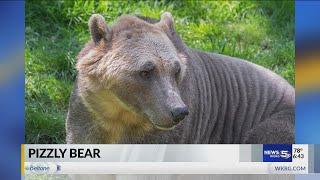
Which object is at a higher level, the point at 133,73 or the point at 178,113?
the point at 133,73

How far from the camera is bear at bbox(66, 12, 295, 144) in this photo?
3203mm

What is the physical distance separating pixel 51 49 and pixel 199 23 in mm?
758

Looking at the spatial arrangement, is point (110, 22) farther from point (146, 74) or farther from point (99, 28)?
point (146, 74)

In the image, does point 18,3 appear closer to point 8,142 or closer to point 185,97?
point 8,142

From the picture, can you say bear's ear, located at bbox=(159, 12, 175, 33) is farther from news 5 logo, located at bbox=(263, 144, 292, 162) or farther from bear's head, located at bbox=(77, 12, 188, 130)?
news 5 logo, located at bbox=(263, 144, 292, 162)

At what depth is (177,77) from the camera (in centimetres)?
327

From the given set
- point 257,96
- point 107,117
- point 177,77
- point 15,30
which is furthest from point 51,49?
point 257,96

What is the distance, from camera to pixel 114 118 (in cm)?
332

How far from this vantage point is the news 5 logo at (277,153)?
129 inches

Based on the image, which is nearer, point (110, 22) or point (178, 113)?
point (178, 113)

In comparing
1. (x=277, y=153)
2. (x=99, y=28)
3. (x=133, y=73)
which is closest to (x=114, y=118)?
(x=133, y=73)

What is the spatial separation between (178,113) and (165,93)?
0.37 feet

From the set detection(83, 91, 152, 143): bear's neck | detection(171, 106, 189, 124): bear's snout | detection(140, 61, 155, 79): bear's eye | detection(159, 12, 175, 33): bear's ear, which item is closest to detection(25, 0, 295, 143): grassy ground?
detection(159, 12, 175, 33): bear's ear

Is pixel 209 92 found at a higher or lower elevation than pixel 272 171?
higher
